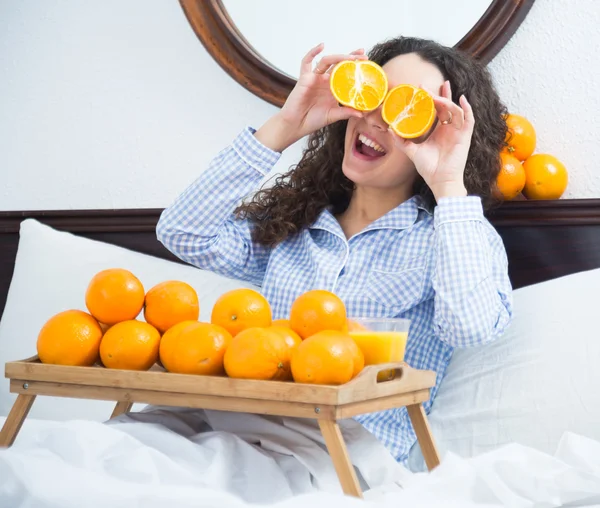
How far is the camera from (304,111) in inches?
63.1

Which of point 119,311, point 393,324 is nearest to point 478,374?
point 393,324

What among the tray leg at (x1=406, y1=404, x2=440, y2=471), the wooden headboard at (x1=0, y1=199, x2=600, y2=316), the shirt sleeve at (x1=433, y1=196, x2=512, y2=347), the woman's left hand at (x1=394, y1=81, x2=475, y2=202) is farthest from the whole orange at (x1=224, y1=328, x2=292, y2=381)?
the wooden headboard at (x1=0, y1=199, x2=600, y2=316)

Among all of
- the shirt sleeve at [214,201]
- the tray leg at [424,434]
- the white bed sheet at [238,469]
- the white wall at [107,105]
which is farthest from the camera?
the white wall at [107,105]

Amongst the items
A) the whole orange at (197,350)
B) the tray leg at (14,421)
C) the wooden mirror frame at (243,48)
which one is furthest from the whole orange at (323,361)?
the wooden mirror frame at (243,48)

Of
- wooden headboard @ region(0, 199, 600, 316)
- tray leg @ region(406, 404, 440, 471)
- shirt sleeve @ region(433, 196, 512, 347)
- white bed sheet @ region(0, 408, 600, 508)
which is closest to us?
white bed sheet @ region(0, 408, 600, 508)

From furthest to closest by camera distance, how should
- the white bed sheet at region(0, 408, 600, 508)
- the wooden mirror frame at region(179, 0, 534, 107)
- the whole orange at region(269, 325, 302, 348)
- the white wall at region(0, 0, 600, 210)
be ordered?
the white wall at region(0, 0, 600, 210), the wooden mirror frame at region(179, 0, 534, 107), the whole orange at region(269, 325, 302, 348), the white bed sheet at region(0, 408, 600, 508)

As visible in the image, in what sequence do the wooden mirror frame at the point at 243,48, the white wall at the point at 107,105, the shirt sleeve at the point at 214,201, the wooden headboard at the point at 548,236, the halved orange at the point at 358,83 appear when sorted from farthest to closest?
the white wall at the point at 107,105, the wooden mirror frame at the point at 243,48, the wooden headboard at the point at 548,236, the shirt sleeve at the point at 214,201, the halved orange at the point at 358,83

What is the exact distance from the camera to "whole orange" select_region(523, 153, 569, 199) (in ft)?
5.57

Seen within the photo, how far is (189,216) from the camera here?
62.4 inches

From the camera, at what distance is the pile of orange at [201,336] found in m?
0.99

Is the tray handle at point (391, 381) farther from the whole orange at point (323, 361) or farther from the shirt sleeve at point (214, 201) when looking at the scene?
the shirt sleeve at point (214, 201)

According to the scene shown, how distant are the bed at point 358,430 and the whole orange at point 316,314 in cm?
16

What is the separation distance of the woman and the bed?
11 centimetres

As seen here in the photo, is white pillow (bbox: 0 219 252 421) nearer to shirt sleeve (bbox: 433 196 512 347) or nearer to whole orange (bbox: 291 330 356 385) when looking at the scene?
shirt sleeve (bbox: 433 196 512 347)
